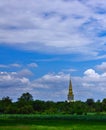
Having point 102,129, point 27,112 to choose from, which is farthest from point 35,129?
point 27,112

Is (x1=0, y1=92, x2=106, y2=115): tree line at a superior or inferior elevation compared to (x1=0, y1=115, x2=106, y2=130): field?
superior

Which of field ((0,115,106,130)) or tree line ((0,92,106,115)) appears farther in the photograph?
tree line ((0,92,106,115))

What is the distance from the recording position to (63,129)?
5381 cm

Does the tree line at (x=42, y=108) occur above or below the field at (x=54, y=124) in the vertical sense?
above

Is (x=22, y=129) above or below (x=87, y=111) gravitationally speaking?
below

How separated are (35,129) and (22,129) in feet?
5.92

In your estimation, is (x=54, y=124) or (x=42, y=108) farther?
(x=42, y=108)

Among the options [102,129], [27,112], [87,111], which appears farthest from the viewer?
[87,111]

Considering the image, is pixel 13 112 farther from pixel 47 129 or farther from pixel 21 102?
pixel 47 129

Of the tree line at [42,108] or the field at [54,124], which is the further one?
the tree line at [42,108]

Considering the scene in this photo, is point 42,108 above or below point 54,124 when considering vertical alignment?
above

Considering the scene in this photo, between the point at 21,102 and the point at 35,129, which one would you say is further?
the point at 21,102

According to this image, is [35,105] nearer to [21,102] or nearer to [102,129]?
[21,102]

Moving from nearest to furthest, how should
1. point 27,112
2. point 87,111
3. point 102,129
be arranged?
point 102,129 < point 27,112 < point 87,111
